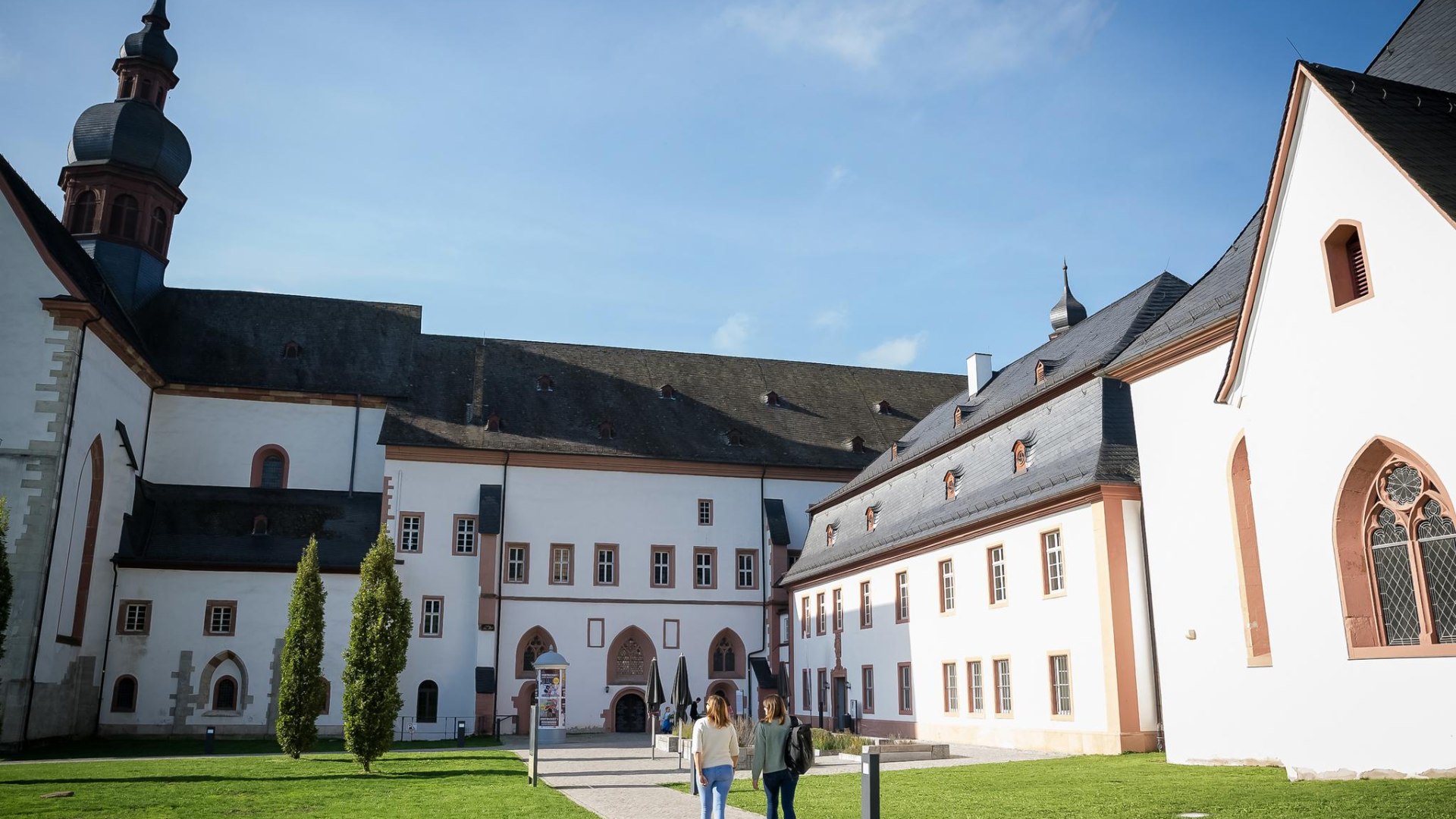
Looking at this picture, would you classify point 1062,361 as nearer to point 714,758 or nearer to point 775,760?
point 775,760

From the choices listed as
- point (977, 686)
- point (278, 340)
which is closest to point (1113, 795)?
point (977, 686)

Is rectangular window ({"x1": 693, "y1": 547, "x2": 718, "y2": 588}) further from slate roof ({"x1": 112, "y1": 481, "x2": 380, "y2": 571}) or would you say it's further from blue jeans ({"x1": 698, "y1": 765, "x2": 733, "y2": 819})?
blue jeans ({"x1": 698, "y1": 765, "x2": 733, "y2": 819})

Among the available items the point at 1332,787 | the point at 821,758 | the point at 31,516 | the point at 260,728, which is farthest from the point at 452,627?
the point at 1332,787

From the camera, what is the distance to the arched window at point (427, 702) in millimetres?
37031

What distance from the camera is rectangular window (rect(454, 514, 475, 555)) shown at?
3937 cm

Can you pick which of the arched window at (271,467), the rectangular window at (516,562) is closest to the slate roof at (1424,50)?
the rectangular window at (516,562)

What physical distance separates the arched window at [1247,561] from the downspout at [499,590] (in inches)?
1044

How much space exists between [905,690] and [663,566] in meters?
14.0

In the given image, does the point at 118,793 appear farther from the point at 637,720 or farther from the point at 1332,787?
the point at 637,720

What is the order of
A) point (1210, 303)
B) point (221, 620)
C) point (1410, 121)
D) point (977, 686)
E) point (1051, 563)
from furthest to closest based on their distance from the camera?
point (221, 620), point (977, 686), point (1051, 563), point (1210, 303), point (1410, 121)

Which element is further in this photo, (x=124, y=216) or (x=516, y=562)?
(x=124, y=216)

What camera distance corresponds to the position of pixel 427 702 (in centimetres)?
3734

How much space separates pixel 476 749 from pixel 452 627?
10180 mm

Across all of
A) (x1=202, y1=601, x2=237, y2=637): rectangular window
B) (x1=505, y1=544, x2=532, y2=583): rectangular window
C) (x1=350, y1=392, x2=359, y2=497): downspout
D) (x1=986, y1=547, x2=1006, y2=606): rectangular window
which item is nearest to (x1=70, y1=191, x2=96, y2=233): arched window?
(x1=350, y1=392, x2=359, y2=497): downspout
